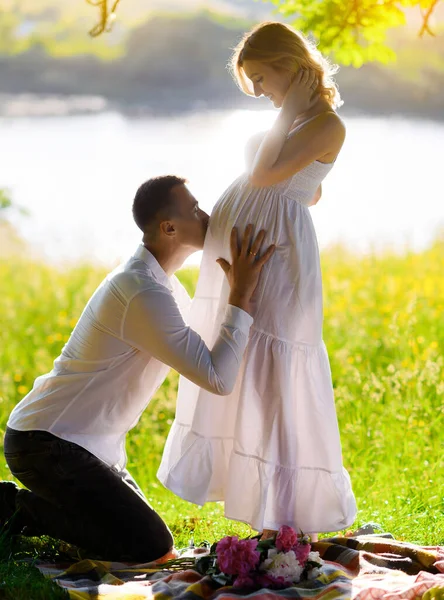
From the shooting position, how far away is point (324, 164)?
286 cm

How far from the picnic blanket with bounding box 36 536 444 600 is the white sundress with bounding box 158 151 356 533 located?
14cm

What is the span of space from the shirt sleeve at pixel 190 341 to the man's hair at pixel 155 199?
25cm

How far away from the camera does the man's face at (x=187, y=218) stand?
9.27 feet

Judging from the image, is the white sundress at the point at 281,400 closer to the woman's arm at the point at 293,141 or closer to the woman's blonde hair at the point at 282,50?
the woman's arm at the point at 293,141

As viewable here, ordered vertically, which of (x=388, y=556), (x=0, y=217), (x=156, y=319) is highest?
(x=0, y=217)

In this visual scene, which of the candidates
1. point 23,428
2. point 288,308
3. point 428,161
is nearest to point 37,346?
point 23,428

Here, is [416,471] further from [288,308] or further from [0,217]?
[0,217]

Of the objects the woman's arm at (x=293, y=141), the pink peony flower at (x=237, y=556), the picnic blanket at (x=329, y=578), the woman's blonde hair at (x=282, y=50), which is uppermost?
the woman's blonde hair at (x=282, y=50)

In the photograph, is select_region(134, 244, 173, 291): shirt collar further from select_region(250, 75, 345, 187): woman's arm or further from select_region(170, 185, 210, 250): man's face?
select_region(250, 75, 345, 187): woman's arm

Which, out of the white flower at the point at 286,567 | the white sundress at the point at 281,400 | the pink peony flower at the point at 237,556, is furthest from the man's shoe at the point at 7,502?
the white flower at the point at 286,567

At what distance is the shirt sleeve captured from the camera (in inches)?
105

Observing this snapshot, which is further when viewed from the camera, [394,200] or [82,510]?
[394,200]

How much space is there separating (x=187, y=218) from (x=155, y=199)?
4.7 inches

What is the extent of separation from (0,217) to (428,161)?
3.82 meters
